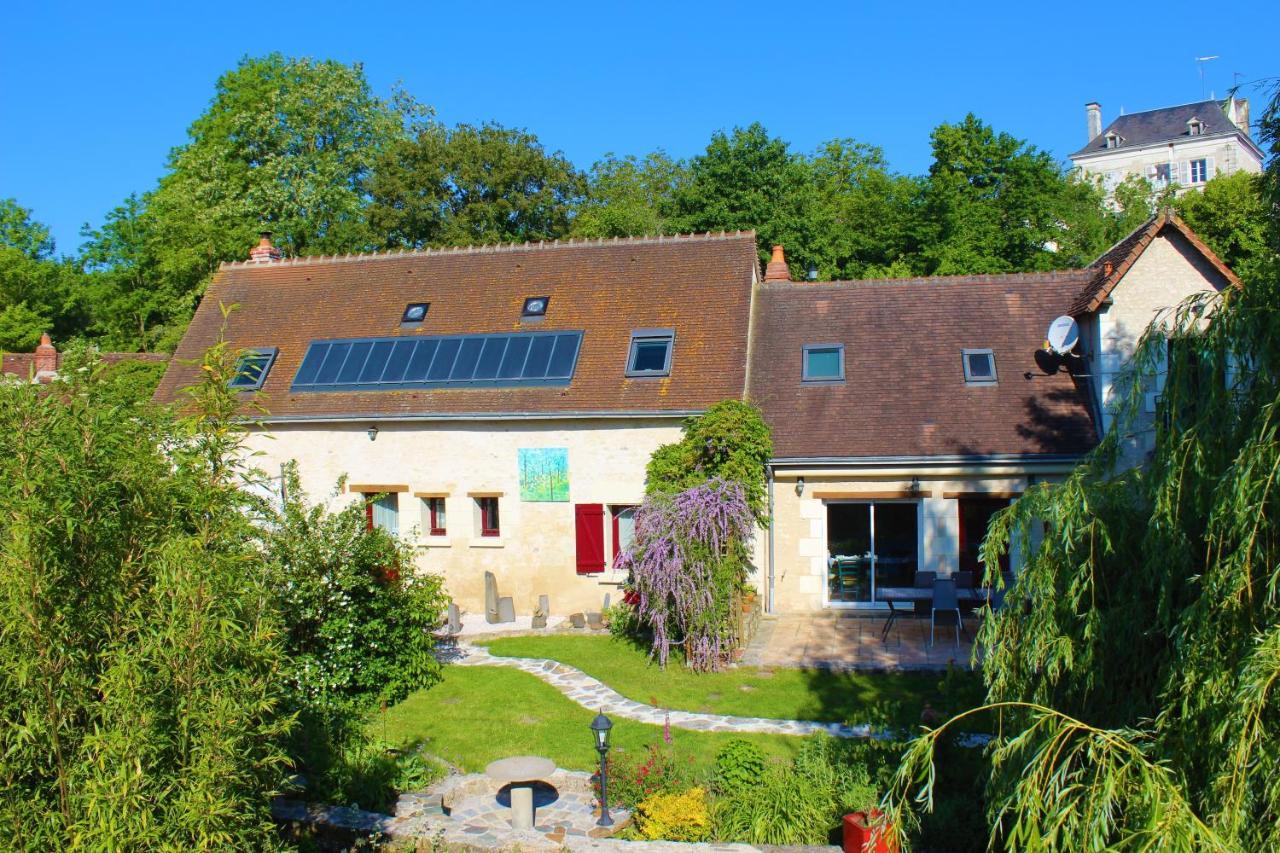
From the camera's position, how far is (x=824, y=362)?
18.7 m

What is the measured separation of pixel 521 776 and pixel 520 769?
14 cm

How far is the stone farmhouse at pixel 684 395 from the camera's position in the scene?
16.6 m

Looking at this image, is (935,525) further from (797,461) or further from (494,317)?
A: (494,317)

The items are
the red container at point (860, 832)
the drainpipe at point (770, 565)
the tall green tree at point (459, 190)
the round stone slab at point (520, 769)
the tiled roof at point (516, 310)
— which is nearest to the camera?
the red container at point (860, 832)

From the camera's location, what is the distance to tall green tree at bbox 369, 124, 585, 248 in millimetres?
35062

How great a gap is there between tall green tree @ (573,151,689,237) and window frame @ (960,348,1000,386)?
643 inches

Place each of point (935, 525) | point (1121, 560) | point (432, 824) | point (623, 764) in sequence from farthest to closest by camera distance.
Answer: point (935, 525)
point (623, 764)
point (432, 824)
point (1121, 560)

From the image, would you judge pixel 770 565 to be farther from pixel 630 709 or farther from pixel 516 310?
pixel 516 310

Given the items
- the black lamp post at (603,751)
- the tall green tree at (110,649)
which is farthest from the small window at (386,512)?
the tall green tree at (110,649)

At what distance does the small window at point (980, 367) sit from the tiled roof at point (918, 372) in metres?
0.13

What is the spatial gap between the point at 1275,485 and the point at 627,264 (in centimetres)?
1619

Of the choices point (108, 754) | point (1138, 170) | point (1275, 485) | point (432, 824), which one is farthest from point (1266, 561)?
point (1138, 170)

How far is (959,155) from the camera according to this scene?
3142 centimetres

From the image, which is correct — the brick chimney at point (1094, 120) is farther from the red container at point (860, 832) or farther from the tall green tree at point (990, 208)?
the red container at point (860, 832)
